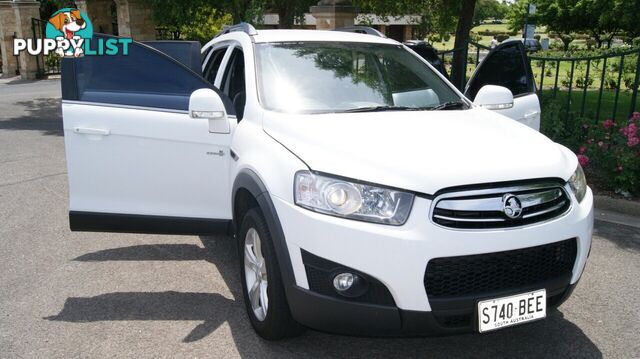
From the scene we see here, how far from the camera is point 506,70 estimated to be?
6.20 metres

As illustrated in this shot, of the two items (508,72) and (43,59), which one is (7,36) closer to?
(43,59)

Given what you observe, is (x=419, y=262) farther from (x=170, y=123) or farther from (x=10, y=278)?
(x=10, y=278)

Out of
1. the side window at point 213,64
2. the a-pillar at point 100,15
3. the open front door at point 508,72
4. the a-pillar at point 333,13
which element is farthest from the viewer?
the a-pillar at point 100,15

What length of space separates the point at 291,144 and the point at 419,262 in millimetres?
1022

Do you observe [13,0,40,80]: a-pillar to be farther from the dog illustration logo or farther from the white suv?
the white suv

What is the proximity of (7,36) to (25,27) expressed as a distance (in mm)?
1172

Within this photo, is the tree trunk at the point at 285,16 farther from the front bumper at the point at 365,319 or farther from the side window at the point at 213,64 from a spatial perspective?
the front bumper at the point at 365,319

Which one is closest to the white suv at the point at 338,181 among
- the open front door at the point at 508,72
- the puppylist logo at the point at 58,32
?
the open front door at the point at 508,72

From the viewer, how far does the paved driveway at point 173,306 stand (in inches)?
140

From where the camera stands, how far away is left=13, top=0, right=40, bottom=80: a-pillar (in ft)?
81.4

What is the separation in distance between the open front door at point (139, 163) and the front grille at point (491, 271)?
1.82 m

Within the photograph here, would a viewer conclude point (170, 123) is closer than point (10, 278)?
Yes

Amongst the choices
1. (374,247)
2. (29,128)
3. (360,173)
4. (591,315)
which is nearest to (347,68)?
(360,173)

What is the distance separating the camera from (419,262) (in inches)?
112
